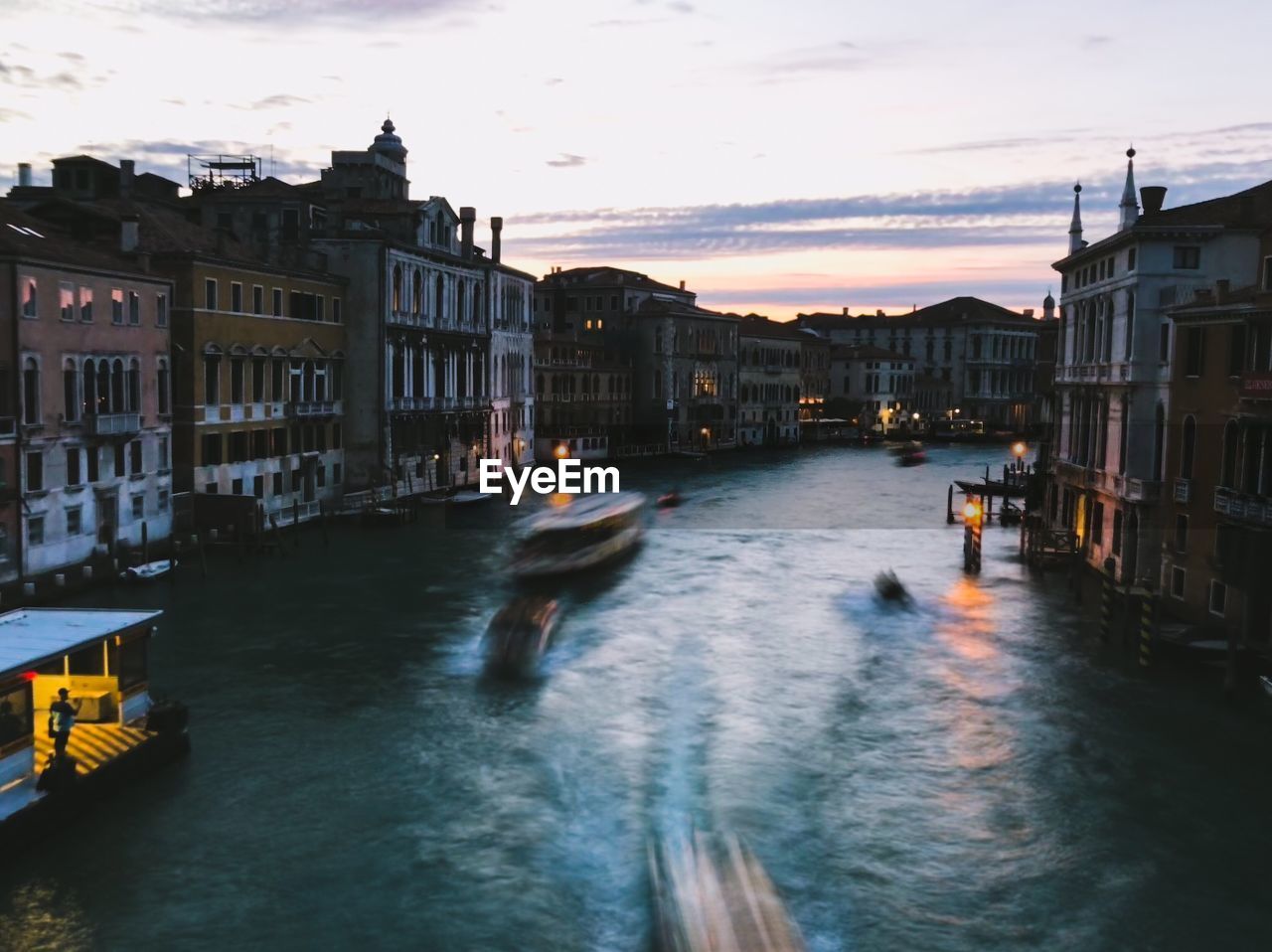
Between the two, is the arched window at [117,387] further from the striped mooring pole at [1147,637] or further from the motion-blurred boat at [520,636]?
the striped mooring pole at [1147,637]

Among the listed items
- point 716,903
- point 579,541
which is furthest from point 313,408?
point 716,903

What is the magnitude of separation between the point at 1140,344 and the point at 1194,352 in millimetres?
3187

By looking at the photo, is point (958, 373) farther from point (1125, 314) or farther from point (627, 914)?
point (627, 914)

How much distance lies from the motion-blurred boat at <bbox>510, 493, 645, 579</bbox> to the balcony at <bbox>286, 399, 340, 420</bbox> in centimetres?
1160

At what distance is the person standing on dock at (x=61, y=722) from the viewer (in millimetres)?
17203

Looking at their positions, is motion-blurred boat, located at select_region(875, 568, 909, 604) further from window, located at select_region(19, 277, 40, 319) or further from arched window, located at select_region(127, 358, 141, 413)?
window, located at select_region(19, 277, 40, 319)

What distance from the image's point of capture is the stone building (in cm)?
3109

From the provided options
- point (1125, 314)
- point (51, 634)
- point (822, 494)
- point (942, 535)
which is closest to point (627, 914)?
point (51, 634)

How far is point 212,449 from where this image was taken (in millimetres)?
40969

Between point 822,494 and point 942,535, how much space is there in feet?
55.1

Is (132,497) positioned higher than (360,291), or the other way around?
(360,291)

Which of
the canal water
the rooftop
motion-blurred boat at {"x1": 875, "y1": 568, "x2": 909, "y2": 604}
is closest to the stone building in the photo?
the canal water

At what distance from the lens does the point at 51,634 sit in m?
18.6

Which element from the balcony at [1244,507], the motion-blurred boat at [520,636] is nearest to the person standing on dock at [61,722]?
the motion-blurred boat at [520,636]
